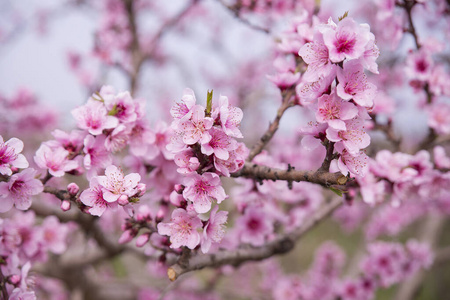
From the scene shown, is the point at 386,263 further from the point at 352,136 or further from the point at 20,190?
the point at 20,190

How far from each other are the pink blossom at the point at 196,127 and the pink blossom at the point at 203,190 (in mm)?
131

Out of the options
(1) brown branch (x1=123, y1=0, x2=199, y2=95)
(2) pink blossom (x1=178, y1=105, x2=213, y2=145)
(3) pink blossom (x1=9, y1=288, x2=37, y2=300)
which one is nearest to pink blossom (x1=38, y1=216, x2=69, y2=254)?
(3) pink blossom (x1=9, y1=288, x2=37, y2=300)

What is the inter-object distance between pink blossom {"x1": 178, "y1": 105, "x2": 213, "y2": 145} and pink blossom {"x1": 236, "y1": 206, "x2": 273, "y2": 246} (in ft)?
3.18

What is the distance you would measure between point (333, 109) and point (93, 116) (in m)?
0.99

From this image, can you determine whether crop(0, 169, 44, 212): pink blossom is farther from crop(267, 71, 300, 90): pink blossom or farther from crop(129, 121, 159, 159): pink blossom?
crop(267, 71, 300, 90): pink blossom

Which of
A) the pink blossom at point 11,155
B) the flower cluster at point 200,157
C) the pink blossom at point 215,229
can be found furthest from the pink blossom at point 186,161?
the pink blossom at point 11,155

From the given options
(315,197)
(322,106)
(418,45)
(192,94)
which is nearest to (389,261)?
(315,197)

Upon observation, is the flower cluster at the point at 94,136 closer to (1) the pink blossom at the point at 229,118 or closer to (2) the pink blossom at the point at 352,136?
(1) the pink blossom at the point at 229,118

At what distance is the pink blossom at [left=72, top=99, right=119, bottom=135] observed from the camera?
1.44 meters

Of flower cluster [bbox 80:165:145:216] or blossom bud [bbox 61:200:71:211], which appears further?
blossom bud [bbox 61:200:71:211]

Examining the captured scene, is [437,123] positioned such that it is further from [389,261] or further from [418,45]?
[389,261]

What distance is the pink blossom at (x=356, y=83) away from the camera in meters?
1.12

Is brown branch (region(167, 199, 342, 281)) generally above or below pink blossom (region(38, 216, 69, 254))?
above

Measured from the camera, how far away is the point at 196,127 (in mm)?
A: 1149
